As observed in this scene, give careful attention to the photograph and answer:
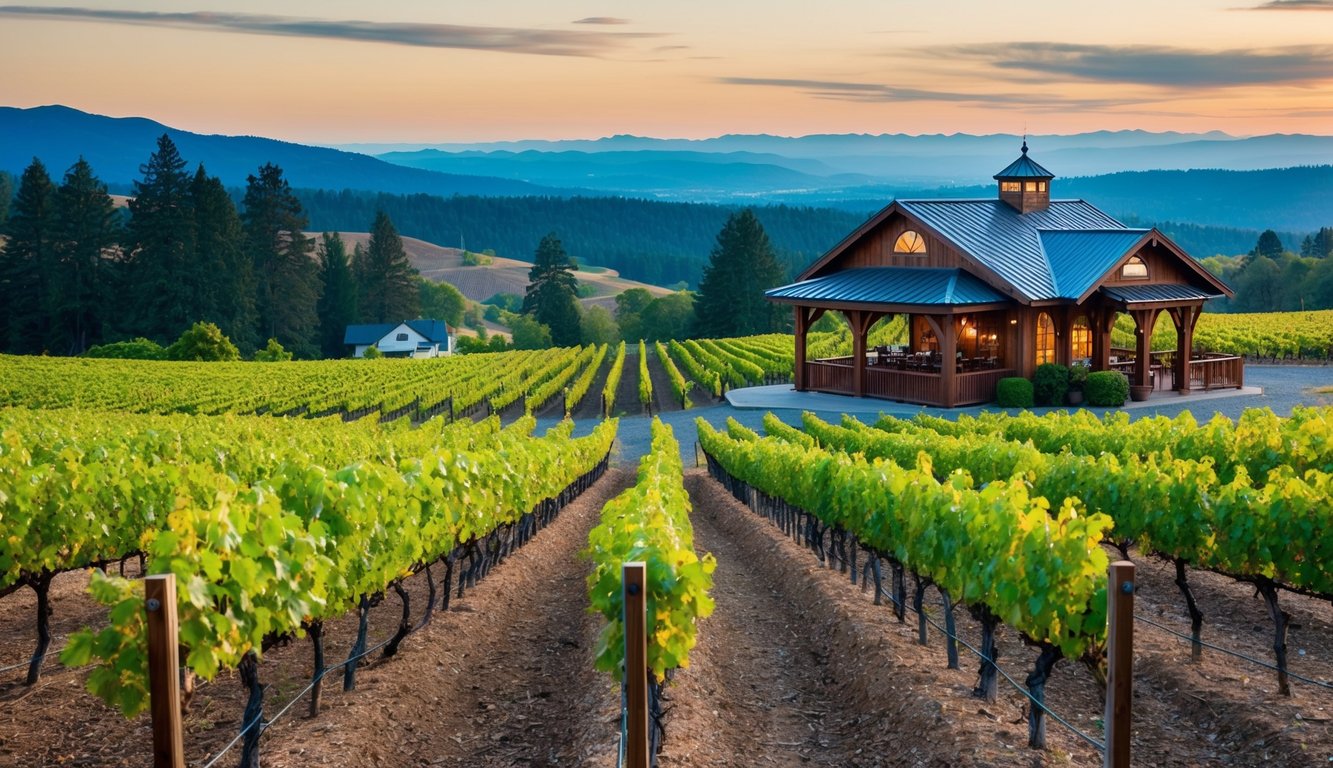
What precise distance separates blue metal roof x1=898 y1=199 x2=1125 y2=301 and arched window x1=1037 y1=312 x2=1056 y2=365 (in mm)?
1213

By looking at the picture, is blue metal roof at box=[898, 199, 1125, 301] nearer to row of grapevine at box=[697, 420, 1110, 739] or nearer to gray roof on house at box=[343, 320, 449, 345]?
row of grapevine at box=[697, 420, 1110, 739]

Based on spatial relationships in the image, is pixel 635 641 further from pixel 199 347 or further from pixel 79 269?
pixel 79 269

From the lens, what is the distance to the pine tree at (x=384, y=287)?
314 feet

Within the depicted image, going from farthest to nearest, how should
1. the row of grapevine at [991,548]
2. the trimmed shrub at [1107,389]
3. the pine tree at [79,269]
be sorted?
the pine tree at [79,269]
the trimmed shrub at [1107,389]
the row of grapevine at [991,548]

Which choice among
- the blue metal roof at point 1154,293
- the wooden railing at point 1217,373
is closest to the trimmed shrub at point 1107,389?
the blue metal roof at point 1154,293

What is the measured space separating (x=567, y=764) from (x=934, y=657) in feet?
11.7

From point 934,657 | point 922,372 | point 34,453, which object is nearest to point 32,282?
point 922,372

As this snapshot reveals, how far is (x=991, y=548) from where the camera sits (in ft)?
26.8

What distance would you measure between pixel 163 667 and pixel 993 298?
86.0 feet

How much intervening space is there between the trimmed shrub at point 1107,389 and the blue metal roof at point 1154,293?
6.20 feet

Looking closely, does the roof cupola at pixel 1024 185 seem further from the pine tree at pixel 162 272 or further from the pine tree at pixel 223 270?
the pine tree at pixel 162 272

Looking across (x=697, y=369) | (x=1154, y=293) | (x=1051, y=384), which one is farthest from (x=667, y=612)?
(x=697, y=369)

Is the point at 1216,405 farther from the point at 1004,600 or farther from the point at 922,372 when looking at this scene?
the point at 1004,600

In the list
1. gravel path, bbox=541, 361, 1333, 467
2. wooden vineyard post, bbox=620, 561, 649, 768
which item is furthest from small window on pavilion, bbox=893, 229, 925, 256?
wooden vineyard post, bbox=620, 561, 649, 768
